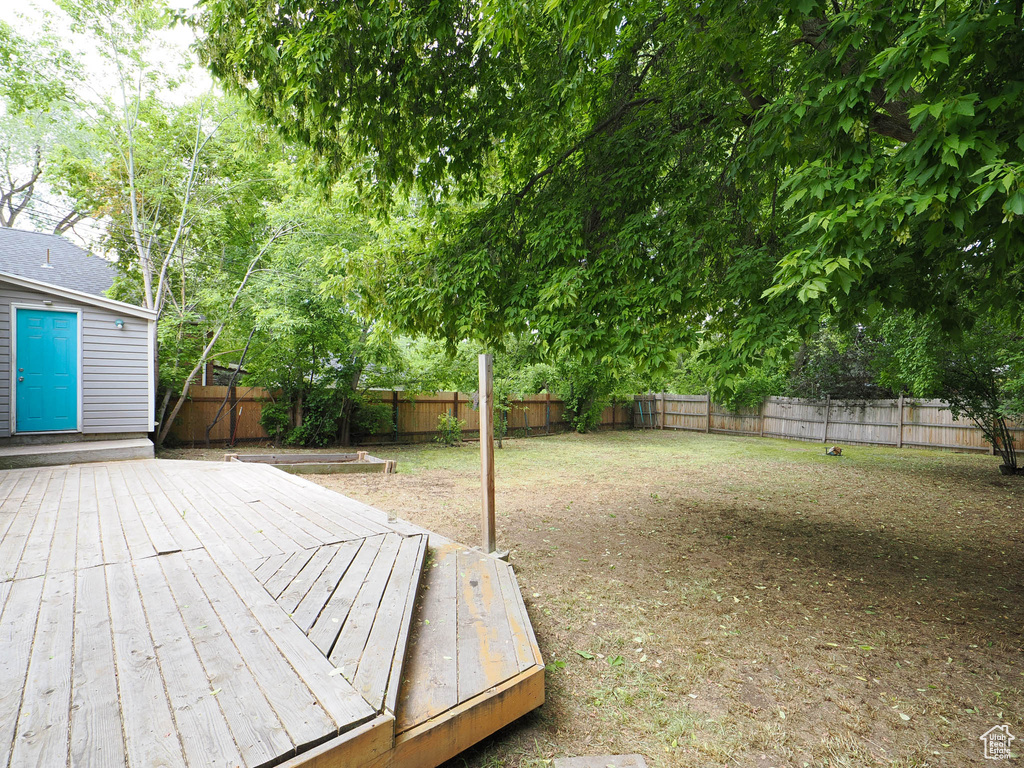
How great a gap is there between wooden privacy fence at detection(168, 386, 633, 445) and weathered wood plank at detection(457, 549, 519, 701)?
8.89 m

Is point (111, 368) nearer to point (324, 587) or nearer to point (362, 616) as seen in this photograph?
point (324, 587)

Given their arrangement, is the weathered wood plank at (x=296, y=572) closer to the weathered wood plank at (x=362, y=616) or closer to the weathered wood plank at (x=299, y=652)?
the weathered wood plank at (x=299, y=652)

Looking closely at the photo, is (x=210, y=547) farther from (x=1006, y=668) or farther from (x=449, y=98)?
(x=1006, y=668)

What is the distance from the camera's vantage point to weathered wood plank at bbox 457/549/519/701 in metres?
2.10

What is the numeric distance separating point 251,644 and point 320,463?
21.7 ft

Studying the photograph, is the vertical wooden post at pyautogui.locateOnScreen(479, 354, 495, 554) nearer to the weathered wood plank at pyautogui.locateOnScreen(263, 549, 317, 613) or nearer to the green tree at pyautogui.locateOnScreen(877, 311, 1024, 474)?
the weathered wood plank at pyautogui.locateOnScreen(263, 549, 317, 613)

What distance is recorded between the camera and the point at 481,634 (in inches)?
97.5

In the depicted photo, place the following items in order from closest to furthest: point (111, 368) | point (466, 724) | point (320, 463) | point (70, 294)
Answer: point (466, 724) → point (70, 294) → point (111, 368) → point (320, 463)

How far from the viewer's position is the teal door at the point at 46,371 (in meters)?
7.39

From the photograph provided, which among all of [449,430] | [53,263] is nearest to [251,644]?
[449,430]

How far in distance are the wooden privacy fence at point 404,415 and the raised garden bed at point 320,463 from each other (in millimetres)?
2951

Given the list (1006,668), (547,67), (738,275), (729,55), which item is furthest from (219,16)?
(1006,668)

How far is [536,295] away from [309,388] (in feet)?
27.6

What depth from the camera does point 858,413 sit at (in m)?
14.4
